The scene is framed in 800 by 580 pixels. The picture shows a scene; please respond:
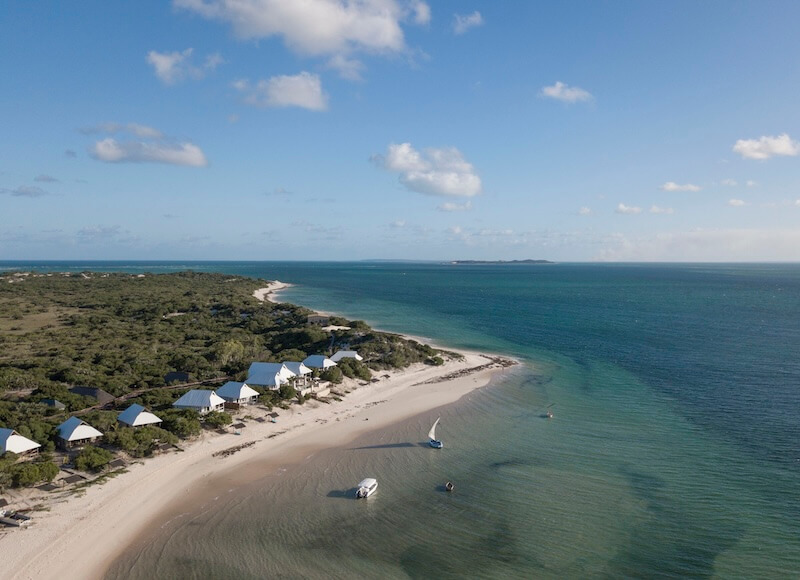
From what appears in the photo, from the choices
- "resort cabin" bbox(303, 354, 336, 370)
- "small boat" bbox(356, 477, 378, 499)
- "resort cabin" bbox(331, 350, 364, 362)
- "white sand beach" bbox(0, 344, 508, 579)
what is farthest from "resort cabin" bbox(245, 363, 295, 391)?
"small boat" bbox(356, 477, 378, 499)

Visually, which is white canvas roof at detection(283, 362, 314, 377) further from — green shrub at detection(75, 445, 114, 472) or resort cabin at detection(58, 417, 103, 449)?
green shrub at detection(75, 445, 114, 472)

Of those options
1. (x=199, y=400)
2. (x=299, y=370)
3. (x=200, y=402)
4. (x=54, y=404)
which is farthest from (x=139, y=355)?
(x=200, y=402)

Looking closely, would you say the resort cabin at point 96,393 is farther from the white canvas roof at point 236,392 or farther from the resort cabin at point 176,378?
the white canvas roof at point 236,392

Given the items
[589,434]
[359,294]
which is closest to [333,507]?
[589,434]

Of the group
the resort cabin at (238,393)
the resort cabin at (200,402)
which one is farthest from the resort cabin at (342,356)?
the resort cabin at (200,402)

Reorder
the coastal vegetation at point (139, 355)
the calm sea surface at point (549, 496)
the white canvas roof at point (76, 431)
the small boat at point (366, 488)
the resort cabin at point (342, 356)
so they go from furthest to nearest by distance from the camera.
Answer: the resort cabin at point (342, 356) → the coastal vegetation at point (139, 355) → the white canvas roof at point (76, 431) → the small boat at point (366, 488) → the calm sea surface at point (549, 496)

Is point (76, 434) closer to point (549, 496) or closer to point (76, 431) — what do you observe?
point (76, 431)

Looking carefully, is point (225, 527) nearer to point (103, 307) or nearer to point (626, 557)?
point (626, 557)
